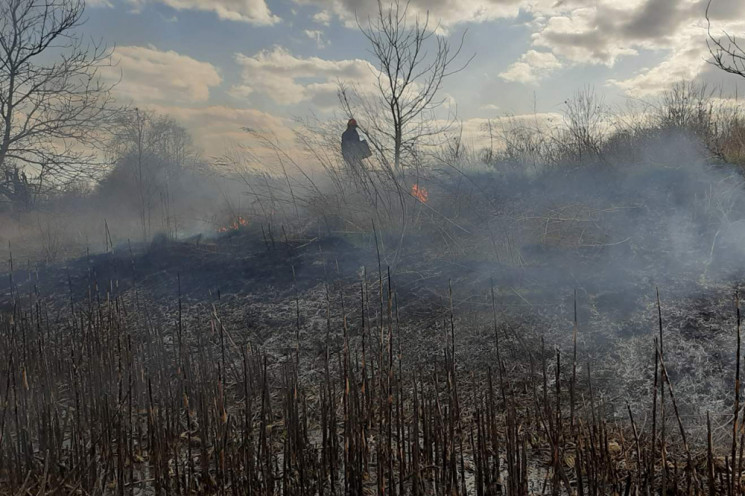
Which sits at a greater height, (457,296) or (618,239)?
(618,239)

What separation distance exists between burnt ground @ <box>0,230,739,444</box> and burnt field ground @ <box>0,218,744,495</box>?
25 mm

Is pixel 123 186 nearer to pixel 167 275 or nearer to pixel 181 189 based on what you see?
pixel 181 189

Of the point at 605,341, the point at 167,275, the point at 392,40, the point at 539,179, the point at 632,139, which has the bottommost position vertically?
the point at 605,341

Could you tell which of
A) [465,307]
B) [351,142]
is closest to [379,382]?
[465,307]

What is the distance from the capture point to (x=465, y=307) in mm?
5609

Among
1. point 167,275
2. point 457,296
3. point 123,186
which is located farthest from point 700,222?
point 123,186

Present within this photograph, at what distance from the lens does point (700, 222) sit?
643 cm

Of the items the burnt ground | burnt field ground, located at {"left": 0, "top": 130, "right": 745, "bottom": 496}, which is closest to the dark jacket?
burnt field ground, located at {"left": 0, "top": 130, "right": 745, "bottom": 496}

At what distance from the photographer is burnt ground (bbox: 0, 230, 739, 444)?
4156 mm

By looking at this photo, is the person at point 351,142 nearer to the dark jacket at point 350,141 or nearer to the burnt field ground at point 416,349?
the dark jacket at point 350,141

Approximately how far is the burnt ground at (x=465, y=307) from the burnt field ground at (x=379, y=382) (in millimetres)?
25

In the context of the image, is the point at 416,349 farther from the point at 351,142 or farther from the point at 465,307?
the point at 351,142

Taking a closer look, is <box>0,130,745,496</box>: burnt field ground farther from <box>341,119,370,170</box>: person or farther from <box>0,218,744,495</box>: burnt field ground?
<box>341,119,370,170</box>: person

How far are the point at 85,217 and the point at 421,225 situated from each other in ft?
60.2
